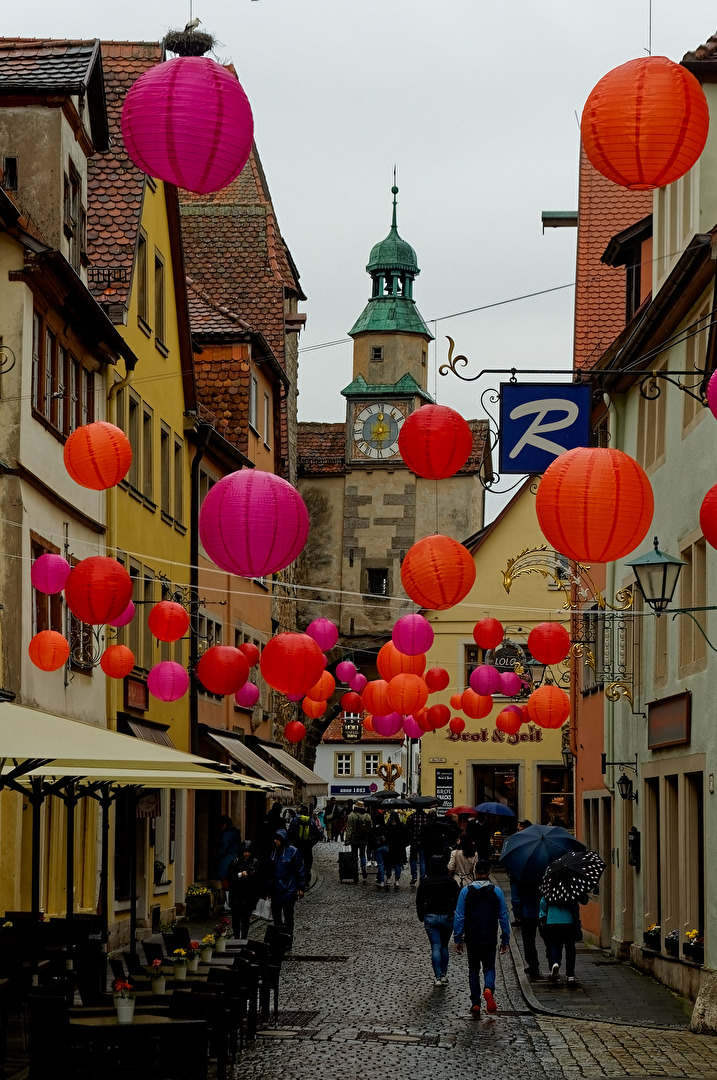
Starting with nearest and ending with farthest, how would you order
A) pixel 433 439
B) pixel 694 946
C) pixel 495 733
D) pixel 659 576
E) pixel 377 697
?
pixel 659 576 < pixel 433 439 < pixel 694 946 < pixel 377 697 < pixel 495 733

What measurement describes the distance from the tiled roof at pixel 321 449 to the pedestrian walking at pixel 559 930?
4285cm

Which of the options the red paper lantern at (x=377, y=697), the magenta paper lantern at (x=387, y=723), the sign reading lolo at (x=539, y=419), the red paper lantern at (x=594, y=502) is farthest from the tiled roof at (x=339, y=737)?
the red paper lantern at (x=594, y=502)

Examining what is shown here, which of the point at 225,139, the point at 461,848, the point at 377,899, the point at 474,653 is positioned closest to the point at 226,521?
the point at 225,139

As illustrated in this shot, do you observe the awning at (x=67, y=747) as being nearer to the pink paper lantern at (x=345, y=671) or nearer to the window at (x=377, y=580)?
the pink paper lantern at (x=345, y=671)

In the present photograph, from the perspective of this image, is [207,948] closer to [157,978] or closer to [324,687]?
[157,978]

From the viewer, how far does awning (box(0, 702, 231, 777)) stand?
1127cm

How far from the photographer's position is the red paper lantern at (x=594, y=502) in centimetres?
1159

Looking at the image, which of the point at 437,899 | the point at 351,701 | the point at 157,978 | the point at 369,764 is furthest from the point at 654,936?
the point at 369,764

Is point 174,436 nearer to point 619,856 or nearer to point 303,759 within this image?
point 619,856

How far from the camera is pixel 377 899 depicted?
35.6 m

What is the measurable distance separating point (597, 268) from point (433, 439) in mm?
15447

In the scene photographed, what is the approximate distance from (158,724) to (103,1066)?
17175 millimetres

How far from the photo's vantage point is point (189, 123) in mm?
9398

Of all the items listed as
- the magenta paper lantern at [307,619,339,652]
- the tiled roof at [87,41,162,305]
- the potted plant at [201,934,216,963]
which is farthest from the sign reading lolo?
the tiled roof at [87,41,162,305]
